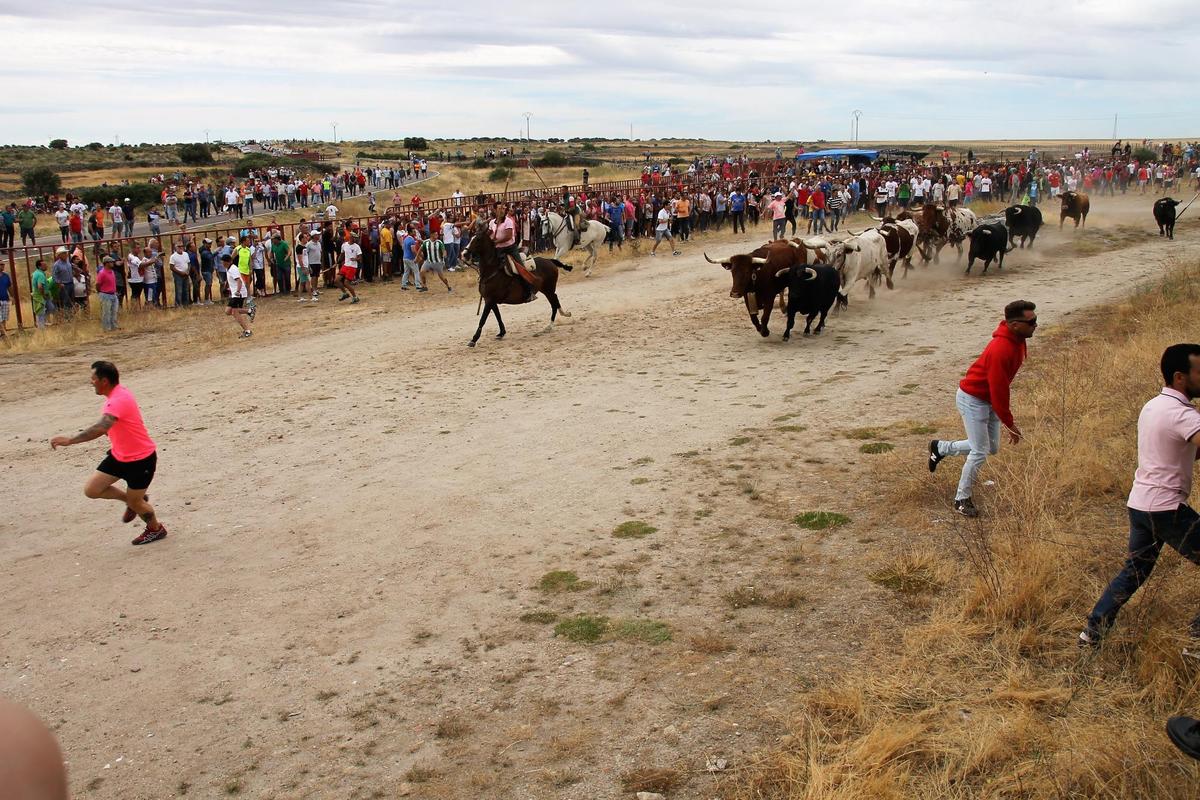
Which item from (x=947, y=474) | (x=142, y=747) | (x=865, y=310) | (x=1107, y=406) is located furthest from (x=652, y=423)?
(x=865, y=310)

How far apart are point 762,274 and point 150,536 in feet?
34.4

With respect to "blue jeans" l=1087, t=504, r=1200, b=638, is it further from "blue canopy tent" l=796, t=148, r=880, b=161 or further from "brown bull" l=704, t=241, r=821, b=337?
"blue canopy tent" l=796, t=148, r=880, b=161

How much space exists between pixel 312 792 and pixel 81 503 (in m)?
6.53

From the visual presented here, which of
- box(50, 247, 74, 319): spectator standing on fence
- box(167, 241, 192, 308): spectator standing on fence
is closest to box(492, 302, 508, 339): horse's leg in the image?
box(167, 241, 192, 308): spectator standing on fence

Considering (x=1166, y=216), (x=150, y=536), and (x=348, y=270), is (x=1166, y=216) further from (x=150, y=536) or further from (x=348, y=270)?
(x=150, y=536)

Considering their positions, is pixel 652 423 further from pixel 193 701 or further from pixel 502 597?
pixel 193 701

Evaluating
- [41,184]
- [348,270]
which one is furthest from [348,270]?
[41,184]

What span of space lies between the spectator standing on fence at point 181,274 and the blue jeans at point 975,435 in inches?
747

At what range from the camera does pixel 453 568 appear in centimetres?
793

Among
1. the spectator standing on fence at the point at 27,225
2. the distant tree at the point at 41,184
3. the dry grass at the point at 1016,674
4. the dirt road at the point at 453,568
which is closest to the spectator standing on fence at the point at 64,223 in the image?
the spectator standing on fence at the point at 27,225

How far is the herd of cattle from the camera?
16328 millimetres

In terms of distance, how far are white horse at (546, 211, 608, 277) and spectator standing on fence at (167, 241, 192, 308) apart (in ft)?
28.7

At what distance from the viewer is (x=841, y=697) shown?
17.3 ft

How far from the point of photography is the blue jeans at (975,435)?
774 cm
